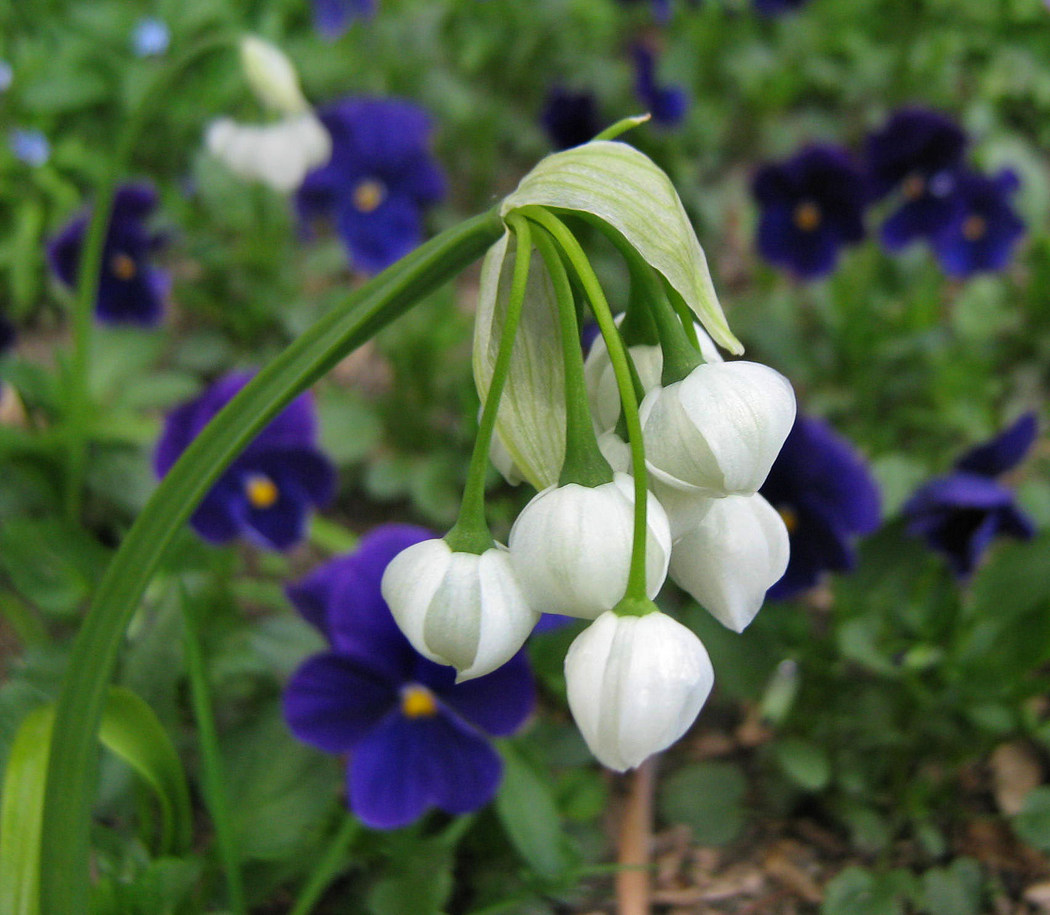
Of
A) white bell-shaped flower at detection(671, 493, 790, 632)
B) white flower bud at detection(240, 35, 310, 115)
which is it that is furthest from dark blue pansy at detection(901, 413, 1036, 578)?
white flower bud at detection(240, 35, 310, 115)

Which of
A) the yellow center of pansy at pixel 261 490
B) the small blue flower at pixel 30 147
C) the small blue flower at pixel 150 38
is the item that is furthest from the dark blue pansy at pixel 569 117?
the yellow center of pansy at pixel 261 490

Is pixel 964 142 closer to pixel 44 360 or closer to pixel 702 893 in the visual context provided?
pixel 702 893

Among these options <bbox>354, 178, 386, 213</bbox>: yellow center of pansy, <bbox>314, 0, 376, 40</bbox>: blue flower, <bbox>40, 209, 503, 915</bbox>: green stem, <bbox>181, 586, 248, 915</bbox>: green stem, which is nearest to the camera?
<bbox>40, 209, 503, 915</bbox>: green stem

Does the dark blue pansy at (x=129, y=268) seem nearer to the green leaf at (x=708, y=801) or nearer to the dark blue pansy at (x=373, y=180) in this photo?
the dark blue pansy at (x=373, y=180)

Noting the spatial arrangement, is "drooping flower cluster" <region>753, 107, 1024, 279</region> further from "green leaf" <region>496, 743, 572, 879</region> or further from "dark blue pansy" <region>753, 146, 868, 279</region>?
"green leaf" <region>496, 743, 572, 879</region>

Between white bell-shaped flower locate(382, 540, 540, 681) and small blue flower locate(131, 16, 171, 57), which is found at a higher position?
small blue flower locate(131, 16, 171, 57)

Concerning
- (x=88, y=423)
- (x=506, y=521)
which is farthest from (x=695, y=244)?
(x=88, y=423)
